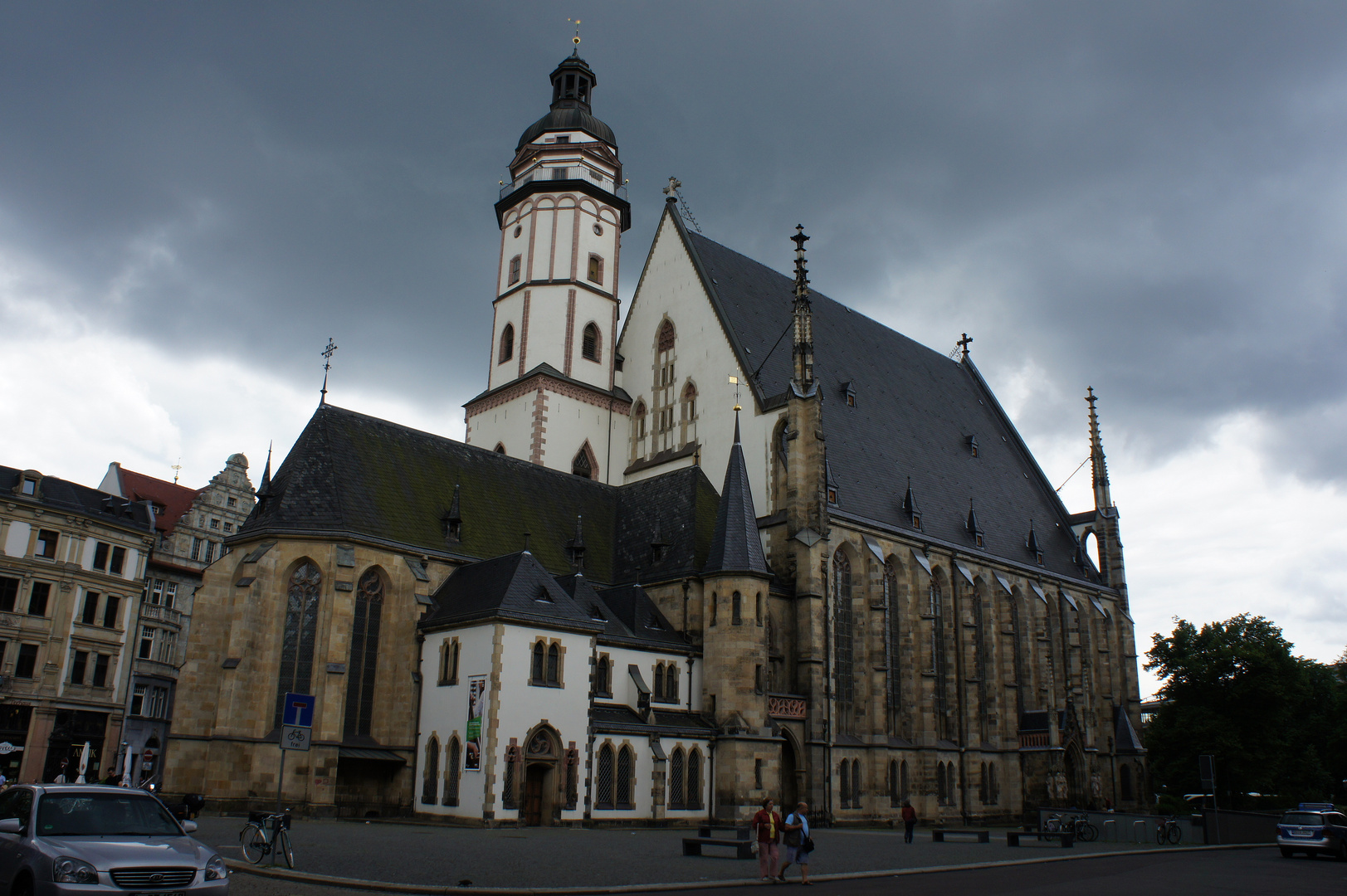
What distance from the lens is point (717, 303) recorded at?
41.2m

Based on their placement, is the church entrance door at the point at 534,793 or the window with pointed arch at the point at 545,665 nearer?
the church entrance door at the point at 534,793

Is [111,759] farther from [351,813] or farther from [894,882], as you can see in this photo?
[894,882]

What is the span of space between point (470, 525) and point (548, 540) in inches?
124

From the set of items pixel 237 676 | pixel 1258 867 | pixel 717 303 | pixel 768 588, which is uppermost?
pixel 717 303

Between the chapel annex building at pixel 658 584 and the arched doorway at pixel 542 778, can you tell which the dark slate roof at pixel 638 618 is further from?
the arched doorway at pixel 542 778

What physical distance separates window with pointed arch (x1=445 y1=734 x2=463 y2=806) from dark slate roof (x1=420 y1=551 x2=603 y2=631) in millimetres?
3309

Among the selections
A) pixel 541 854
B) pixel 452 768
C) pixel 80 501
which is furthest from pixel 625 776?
pixel 80 501

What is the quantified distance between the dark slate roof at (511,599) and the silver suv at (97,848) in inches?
661

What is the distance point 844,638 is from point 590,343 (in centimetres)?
1622

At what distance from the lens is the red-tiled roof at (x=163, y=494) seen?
174ft

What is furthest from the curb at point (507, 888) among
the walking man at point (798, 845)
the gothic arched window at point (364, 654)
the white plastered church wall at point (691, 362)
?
the white plastered church wall at point (691, 362)

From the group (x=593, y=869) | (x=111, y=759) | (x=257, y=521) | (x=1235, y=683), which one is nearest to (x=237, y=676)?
(x=257, y=521)

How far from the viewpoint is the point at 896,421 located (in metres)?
47.1

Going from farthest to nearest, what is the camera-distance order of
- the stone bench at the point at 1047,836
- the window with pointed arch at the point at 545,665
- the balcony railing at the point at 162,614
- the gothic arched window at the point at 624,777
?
the balcony railing at the point at 162,614 < the gothic arched window at the point at 624,777 < the window with pointed arch at the point at 545,665 < the stone bench at the point at 1047,836
